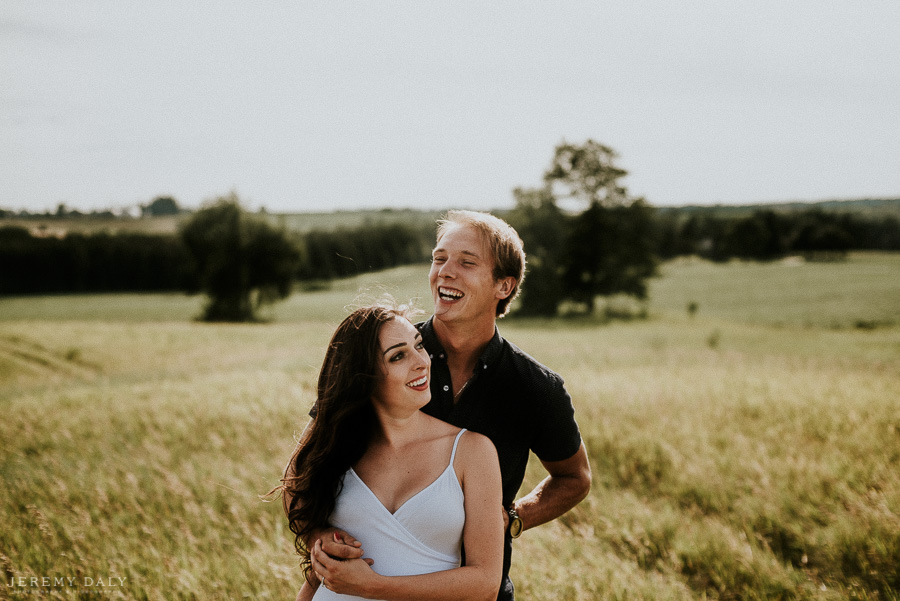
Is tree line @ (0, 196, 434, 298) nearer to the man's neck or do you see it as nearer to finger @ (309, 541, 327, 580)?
the man's neck

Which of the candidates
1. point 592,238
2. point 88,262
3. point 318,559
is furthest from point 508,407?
point 88,262

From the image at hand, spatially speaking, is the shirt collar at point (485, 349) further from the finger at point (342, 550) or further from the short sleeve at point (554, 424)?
the finger at point (342, 550)

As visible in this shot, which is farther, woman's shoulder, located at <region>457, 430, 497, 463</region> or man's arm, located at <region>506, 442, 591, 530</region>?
man's arm, located at <region>506, 442, 591, 530</region>

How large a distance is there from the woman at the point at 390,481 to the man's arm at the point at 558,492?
2.61 feet

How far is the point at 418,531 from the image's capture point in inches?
82.9

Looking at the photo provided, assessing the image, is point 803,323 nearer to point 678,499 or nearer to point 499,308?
point 678,499

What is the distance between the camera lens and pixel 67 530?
14.5ft

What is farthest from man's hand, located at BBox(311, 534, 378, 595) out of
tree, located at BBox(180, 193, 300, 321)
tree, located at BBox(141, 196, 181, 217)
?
tree, located at BBox(141, 196, 181, 217)

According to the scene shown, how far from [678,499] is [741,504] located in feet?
1.87

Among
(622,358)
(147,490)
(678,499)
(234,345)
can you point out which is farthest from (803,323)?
(147,490)

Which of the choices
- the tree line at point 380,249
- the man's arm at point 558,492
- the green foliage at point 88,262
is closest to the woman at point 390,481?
the man's arm at point 558,492

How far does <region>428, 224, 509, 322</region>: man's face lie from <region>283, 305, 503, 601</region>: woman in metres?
0.33

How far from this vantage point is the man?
2.67 meters

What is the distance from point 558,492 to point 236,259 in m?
48.6
